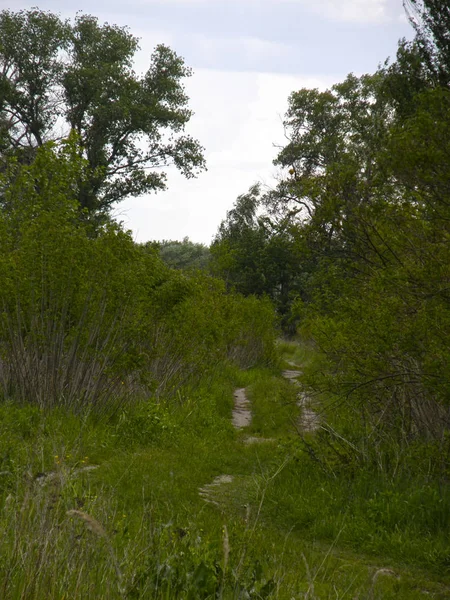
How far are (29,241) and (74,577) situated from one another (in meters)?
6.65

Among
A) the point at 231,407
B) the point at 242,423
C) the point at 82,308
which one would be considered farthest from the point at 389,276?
the point at 231,407

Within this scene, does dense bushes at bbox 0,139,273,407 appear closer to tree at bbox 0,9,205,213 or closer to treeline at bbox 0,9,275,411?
treeline at bbox 0,9,275,411

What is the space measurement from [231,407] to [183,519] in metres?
7.84

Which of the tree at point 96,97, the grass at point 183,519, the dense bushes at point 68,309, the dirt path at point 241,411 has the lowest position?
the dirt path at point 241,411

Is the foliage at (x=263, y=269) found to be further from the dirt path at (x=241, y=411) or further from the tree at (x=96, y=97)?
the dirt path at (x=241, y=411)

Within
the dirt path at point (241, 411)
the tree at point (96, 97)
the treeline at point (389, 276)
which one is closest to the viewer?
the treeline at point (389, 276)

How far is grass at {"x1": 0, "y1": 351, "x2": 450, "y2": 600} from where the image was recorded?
2.94m

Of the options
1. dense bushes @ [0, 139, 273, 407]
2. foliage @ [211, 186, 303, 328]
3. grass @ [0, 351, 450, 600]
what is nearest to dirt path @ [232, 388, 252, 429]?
grass @ [0, 351, 450, 600]

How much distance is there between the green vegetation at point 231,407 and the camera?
346cm

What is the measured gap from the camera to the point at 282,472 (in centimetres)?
756

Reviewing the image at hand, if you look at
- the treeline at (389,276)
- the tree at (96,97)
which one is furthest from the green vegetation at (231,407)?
the tree at (96,97)

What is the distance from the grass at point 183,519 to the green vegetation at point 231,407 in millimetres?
27

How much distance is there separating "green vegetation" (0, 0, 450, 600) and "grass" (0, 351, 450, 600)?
0.03 metres

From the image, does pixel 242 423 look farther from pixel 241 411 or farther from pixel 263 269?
pixel 263 269
